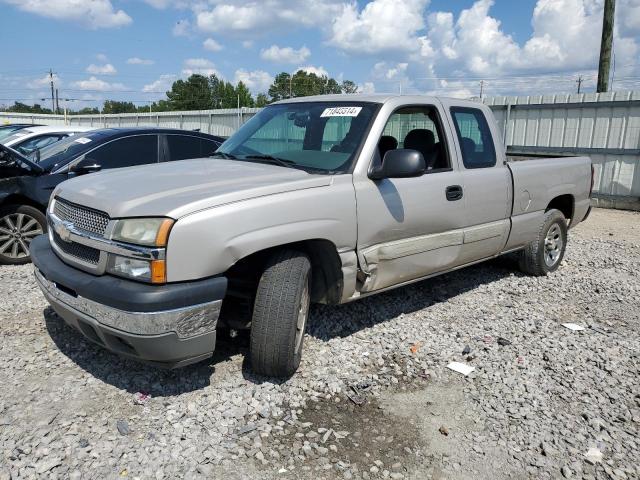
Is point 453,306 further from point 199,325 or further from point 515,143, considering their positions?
point 515,143

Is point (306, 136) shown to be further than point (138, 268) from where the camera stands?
Yes

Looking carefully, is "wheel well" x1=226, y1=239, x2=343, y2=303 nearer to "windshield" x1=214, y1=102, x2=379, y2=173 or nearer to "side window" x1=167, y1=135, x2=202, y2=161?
"windshield" x1=214, y1=102, x2=379, y2=173

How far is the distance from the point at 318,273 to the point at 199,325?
1.09 m

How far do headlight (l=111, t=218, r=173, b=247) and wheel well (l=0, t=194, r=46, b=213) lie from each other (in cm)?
394

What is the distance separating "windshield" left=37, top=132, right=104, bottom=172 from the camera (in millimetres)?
6680

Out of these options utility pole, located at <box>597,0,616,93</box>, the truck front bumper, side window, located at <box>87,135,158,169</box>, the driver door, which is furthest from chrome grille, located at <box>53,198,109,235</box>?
utility pole, located at <box>597,0,616,93</box>

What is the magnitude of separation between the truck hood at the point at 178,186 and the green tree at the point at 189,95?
3253 inches

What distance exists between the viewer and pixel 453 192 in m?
4.45

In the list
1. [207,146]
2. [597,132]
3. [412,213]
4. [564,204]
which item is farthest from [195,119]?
[412,213]

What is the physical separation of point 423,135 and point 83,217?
2948 mm

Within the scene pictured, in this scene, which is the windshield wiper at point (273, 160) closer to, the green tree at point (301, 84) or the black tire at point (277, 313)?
the black tire at point (277, 313)

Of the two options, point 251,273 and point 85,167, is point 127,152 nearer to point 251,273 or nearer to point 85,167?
point 85,167

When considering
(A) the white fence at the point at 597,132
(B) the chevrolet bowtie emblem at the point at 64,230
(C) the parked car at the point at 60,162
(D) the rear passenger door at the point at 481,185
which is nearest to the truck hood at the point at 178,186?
(B) the chevrolet bowtie emblem at the point at 64,230

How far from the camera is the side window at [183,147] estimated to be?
751 cm
